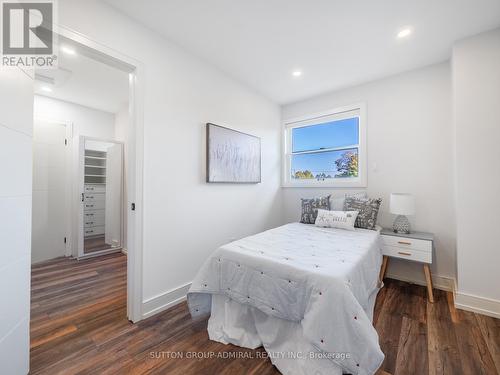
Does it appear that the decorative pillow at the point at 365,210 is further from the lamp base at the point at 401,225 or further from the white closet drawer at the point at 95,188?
the white closet drawer at the point at 95,188

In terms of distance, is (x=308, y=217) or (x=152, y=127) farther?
(x=308, y=217)

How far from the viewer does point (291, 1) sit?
5.65ft

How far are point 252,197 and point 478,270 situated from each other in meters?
2.54

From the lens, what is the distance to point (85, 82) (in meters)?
3.04

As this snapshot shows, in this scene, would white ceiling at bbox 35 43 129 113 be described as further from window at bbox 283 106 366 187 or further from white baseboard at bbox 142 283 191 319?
window at bbox 283 106 366 187

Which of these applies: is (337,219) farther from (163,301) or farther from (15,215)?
(15,215)

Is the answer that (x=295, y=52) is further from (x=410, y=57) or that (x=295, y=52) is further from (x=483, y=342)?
(x=483, y=342)

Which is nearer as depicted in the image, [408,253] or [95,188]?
[408,253]

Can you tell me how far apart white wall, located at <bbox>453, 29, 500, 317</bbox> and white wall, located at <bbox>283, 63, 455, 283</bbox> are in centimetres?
41

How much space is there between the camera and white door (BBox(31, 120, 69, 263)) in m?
3.35

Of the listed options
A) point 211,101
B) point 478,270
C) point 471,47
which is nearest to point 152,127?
point 211,101

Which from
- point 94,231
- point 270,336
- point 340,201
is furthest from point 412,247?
point 94,231

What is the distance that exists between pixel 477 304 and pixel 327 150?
7.94ft

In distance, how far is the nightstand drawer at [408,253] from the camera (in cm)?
229
